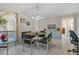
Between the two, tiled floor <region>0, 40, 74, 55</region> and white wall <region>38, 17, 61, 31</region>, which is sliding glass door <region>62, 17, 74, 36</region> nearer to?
white wall <region>38, 17, 61, 31</region>

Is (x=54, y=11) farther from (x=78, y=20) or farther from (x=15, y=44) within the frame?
(x=15, y=44)

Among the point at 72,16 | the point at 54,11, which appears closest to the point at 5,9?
the point at 54,11

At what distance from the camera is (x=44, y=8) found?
2238 millimetres

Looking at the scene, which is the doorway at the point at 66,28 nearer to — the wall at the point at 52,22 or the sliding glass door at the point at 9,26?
the wall at the point at 52,22

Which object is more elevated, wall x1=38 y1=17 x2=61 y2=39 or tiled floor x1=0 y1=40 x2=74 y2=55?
wall x1=38 y1=17 x2=61 y2=39

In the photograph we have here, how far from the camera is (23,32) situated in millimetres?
2258

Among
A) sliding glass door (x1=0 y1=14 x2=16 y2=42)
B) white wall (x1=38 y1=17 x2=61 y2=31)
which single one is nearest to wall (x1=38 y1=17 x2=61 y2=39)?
white wall (x1=38 y1=17 x2=61 y2=31)

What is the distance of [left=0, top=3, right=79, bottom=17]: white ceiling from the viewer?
7.25ft

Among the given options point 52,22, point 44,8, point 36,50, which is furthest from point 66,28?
point 36,50

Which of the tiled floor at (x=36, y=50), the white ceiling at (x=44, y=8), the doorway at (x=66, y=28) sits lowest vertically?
the tiled floor at (x=36, y=50)

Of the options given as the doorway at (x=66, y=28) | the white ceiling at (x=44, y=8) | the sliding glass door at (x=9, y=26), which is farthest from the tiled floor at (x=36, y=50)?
the white ceiling at (x=44, y=8)

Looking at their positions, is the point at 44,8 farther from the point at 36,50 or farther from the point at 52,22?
the point at 36,50

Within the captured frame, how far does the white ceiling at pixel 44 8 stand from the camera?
7.25ft

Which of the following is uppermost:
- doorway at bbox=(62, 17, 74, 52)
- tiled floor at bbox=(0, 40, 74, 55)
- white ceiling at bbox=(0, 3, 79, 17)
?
white ceiling at bbox=(0, 3, 79, 17)
